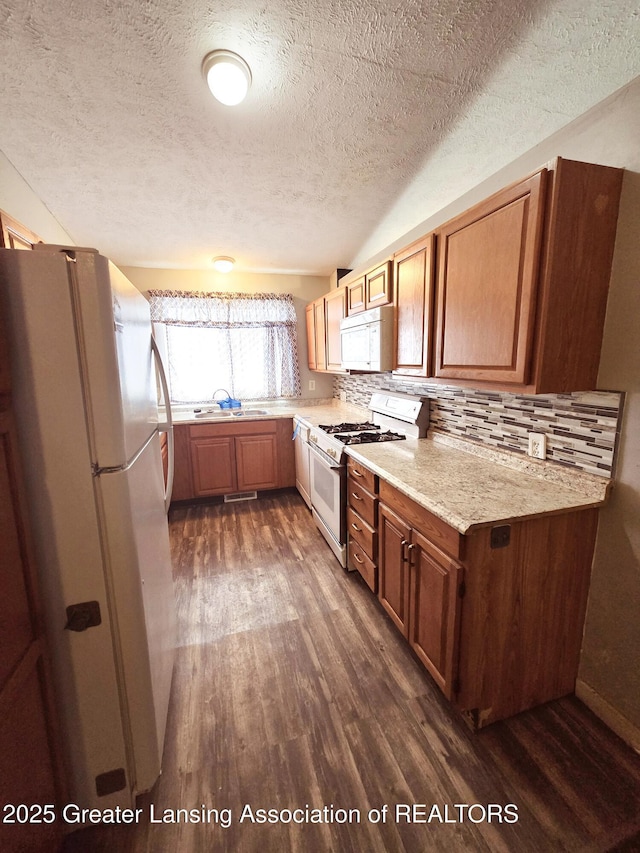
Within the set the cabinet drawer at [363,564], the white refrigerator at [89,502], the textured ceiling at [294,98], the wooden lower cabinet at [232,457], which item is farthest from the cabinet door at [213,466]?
the white refrigerator at [89,502]

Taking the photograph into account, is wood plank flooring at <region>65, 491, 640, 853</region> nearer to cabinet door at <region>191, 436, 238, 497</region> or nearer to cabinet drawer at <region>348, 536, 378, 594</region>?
cabinet drawer at <region>348, 536, 378, 594</region>

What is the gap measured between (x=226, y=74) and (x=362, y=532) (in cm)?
226

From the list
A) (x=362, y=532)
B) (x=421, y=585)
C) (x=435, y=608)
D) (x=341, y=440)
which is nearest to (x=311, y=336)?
(x=341, y=440)

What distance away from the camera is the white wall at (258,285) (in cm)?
346

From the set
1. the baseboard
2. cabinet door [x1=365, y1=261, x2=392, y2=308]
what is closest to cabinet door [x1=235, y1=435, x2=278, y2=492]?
cabinet door [x1=365, y1=261, x2=392, y2=308]

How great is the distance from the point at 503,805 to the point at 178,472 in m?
3.10

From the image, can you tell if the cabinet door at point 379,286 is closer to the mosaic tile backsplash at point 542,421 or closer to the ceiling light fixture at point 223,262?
the mosaic tile backsplash at point 542,421

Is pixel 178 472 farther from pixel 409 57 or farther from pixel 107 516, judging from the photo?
pixel 409 57

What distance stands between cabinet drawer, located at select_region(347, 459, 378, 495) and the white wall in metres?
2.12

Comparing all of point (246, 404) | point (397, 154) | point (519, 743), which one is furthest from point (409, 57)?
point (246, 404)

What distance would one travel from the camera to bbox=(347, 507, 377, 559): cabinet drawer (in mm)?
1878

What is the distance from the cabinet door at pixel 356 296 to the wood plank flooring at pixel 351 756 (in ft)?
6.84

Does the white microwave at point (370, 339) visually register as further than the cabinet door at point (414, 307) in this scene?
Yes

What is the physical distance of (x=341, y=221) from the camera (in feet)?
8.94
